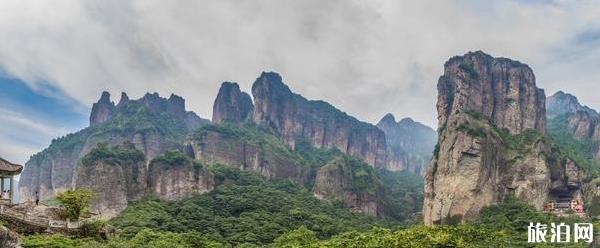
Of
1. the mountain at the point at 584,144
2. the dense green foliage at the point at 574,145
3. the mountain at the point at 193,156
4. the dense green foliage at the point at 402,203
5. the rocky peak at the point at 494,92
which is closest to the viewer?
the mountain at the point at 584,144

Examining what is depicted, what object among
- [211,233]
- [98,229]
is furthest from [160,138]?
[98,229]

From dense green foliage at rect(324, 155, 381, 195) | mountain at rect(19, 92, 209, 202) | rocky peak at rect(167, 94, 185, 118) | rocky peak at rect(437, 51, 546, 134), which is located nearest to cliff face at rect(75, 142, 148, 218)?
mountain at rect(19, 92, 209, 202)

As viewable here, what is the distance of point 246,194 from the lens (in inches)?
4144

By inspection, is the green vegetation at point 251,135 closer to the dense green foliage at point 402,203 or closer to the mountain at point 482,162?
the dense green foliage at point 402,203

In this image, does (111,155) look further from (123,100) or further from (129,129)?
(123,100)

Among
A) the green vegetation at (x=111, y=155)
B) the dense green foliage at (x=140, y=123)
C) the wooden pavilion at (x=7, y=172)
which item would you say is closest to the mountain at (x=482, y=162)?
the green vegetation at (x=111, y=155)

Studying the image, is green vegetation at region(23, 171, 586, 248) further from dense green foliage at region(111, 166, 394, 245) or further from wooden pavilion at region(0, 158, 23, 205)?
wooden pavilion at region(0, 158, 23, 205)

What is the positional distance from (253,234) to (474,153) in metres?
39.6

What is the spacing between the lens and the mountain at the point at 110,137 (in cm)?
14862

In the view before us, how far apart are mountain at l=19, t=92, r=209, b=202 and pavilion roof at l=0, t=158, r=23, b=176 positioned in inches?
4229

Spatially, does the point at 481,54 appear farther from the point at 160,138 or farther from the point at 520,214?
the point at 160,138

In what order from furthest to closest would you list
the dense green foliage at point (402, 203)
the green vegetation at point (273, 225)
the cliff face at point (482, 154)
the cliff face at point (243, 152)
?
the dense green foliage at point (402, 203), the cliff face at point (243, 152), the cliff face at point (482, 154), the green vegetation at point (273, 225)

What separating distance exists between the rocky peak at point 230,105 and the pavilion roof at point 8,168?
133m

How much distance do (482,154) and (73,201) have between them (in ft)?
231
